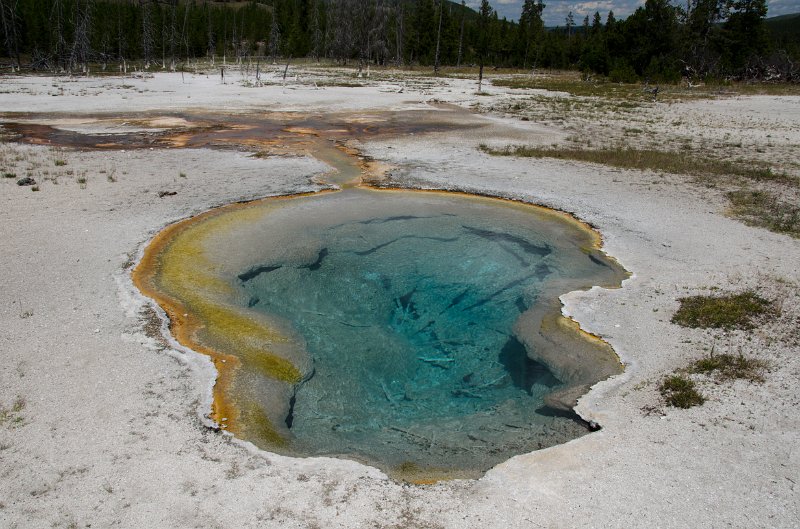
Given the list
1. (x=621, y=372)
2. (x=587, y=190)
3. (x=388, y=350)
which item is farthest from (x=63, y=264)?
(x=587, y=190)

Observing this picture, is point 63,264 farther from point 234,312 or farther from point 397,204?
point 397,204

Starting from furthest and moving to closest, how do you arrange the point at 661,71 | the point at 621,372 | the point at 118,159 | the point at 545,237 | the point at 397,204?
the point at 661,71
the point at 118,159
the point at 397,204
the point at 545,237
the point at 621,372

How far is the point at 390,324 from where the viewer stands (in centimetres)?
755

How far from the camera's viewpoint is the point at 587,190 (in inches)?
512

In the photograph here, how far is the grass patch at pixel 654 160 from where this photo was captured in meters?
14.7

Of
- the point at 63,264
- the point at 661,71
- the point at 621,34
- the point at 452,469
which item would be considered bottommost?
the point at 452,469

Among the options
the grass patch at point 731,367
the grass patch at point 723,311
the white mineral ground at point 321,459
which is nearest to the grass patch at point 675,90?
the white mineral ground at point 321,459

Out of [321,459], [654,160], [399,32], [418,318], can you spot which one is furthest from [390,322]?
[399,32]

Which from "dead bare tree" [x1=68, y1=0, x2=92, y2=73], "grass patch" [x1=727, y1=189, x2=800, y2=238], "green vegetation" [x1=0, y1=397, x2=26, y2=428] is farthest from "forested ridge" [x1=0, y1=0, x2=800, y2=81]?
"green vegetation" [x1=0, y1=397, x2=26, y2=428]

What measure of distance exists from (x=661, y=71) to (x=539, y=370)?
4771 cm

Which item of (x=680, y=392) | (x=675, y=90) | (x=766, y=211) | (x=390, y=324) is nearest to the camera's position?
(x=680, y=392)

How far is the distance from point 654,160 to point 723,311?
32.9 ft

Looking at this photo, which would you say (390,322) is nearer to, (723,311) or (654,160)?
(723,311)

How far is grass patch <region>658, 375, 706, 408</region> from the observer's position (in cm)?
536
